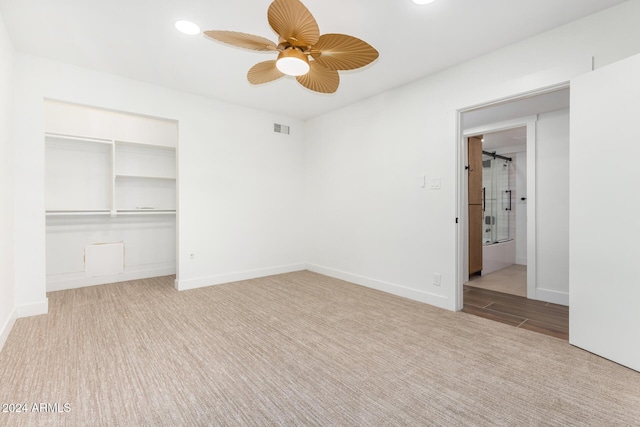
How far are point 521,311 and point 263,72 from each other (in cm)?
349

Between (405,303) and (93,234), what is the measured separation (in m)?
4.31

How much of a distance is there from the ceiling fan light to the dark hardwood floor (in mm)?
2891

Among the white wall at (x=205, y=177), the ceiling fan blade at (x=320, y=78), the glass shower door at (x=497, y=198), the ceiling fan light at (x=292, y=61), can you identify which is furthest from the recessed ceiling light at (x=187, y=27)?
the glass shower door at (x=497, y=198)

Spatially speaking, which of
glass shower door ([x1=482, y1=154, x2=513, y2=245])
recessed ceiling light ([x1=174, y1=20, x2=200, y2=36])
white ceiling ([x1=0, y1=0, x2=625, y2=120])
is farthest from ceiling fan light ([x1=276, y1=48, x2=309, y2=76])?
glass shower door ([x1=482, y1=154, x2=513, y2=245])

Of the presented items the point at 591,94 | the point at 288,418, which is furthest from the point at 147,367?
the point at 591,94

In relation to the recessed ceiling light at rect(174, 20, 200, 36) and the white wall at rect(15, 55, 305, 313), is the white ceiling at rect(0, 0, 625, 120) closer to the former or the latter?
the recessed ceiling light at rect(174, 20, 200, 36)

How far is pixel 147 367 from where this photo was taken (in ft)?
6.82

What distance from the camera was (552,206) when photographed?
12.2 ft

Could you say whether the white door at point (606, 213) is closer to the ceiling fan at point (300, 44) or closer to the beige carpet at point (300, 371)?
the beige carpet at point (300, 371)

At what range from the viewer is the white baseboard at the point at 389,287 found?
337 centimetres

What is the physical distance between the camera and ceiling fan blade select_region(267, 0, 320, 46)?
1633 millimetres

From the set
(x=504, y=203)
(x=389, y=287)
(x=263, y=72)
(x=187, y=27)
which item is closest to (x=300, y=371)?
(x=389, y=287)

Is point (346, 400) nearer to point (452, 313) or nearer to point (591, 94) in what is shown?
point (452, 313)

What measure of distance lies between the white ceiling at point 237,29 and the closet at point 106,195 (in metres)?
1.01
